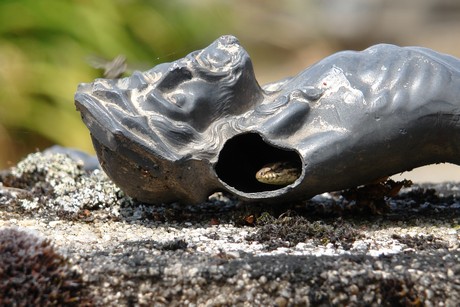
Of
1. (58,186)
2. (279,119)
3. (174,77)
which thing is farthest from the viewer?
(58,186)

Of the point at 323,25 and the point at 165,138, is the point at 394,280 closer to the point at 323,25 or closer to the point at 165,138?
the point at 165,138

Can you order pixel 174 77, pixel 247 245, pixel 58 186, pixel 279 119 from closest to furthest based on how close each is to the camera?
1. pixel 247 245
2. pixel 279 119
3. pixel 174 77
4. pixel 58 186

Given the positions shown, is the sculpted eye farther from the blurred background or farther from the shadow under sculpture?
the blurred background

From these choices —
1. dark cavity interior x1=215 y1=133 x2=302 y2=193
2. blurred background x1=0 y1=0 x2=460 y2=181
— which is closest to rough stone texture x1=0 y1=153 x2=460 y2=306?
dark cavity interior x1=215 y1=133 x2=302 y2=193

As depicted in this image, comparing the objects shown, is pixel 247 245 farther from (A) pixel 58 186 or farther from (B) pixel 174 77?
(A) pixel 58 186

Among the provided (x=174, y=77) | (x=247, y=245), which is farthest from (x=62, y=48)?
(x=247, y=245)

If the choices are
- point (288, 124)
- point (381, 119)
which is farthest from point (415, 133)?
point (288, 124)

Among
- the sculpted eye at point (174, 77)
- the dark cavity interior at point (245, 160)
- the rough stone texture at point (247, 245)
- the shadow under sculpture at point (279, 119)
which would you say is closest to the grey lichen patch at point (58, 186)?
the rough stone texture at point (247, 245)
